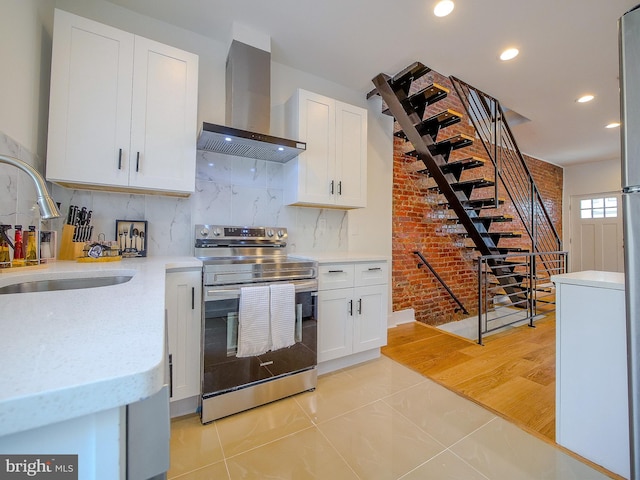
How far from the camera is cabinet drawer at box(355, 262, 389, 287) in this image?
2332 millimetres

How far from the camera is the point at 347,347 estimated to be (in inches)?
90.0

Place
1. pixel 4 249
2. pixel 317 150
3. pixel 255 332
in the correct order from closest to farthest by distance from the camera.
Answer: pixel 4 249
pixel 255 332
pixel 317 150

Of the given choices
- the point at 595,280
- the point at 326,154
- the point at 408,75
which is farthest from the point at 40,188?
the point at 408,75

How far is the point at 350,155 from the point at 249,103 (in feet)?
3.32

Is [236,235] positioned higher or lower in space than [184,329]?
higher

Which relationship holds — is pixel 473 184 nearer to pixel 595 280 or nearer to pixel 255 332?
pixel 595 280

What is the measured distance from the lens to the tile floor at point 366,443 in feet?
4.42

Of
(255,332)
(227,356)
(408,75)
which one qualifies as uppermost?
(408,75)

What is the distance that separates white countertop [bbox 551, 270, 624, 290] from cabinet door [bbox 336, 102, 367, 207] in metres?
1.65

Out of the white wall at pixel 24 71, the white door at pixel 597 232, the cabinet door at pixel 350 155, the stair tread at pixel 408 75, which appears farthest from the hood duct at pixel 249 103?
the white door at pixel 597 232

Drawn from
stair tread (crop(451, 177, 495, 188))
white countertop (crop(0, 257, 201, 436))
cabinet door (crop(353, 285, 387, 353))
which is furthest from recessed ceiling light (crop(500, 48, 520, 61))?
white countertop (crop(0, 257, 201, 436))

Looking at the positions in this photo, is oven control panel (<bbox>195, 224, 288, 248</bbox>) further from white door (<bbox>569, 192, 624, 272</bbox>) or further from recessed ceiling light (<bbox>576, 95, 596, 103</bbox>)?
white door (<bbox>569, 192, 624, 272</bbox>)

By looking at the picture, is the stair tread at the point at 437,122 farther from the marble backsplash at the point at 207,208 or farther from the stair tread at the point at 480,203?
the marble backsplash at the point at 207,208

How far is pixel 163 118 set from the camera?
6.14 ft
